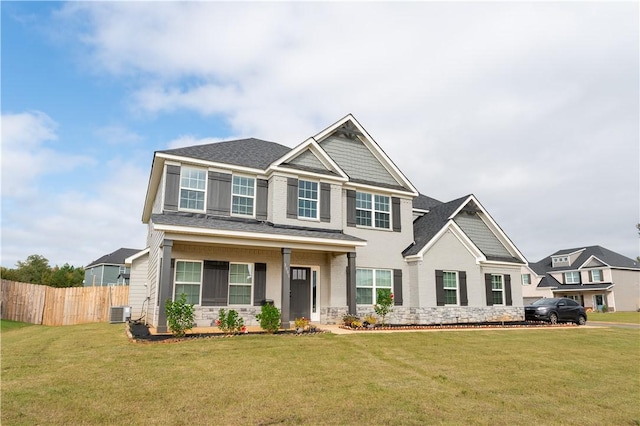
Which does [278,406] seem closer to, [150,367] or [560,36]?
[150,367]

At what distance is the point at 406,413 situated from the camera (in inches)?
251

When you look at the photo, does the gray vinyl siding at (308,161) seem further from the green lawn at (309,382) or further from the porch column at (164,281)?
the green lawn at (309,382)

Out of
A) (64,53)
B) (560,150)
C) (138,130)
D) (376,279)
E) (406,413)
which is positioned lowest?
(406,413)

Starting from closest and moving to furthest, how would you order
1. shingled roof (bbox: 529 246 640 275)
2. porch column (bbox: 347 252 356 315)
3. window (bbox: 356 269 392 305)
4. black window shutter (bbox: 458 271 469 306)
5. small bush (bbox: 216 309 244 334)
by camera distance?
small bush (bbox: 216 309 244 334), porch column (bbox: 347 252 356 315), window (bbox: 356 269 392 305), black window shutter (bbox: 458 271 469 306), shingled roof (bbox: 529 246 640 275)

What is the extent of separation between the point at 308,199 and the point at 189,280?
18.7ft

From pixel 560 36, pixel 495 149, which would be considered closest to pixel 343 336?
pixel 560 36

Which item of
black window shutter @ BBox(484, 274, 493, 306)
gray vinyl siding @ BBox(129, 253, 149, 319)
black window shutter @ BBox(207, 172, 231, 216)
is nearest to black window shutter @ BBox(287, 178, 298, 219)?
black window shutter @ BBox(207, 172, 231, 216)

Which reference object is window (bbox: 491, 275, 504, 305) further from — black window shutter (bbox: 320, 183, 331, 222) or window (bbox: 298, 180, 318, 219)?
window (bbox: 298, 180, 318, 219)

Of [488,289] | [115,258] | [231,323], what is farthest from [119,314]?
[115,258]

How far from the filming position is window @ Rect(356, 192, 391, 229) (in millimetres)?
18438

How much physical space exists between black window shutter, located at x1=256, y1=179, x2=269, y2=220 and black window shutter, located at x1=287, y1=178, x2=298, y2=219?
94 centimetres

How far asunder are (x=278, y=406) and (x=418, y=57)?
39.5ft

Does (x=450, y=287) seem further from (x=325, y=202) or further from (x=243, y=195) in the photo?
(x=243, y=195)

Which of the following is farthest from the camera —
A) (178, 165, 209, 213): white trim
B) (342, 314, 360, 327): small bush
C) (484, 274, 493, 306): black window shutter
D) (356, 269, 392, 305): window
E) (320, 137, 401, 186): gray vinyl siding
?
(484, 274, 493, 306): black window shutter
